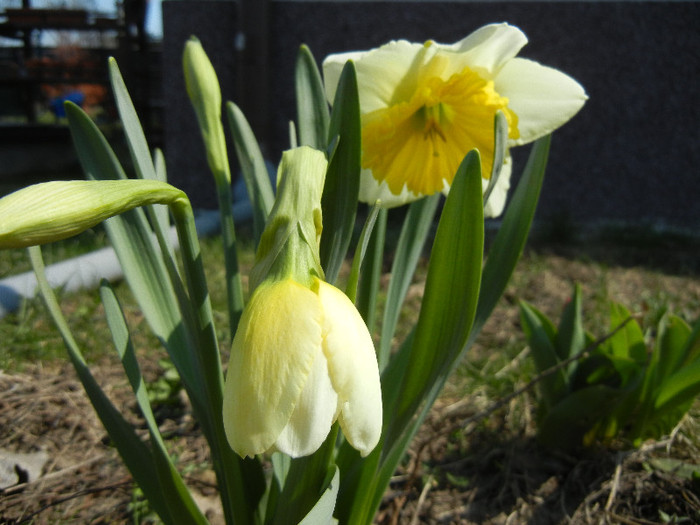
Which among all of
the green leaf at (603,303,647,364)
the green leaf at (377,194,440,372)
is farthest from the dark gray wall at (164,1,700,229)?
the green leaf at (377,194,440,372)

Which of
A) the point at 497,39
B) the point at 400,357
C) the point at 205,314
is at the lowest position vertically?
the point at 400,357

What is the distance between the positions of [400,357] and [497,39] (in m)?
0.37

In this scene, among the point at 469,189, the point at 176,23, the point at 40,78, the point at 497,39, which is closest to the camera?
the point at 469,189

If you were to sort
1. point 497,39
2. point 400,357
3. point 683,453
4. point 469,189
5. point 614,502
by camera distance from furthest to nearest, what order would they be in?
point 683,453, point 614,502, point 400,357, point 497,39, point 469,189

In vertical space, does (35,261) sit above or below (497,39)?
below

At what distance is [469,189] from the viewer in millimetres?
490

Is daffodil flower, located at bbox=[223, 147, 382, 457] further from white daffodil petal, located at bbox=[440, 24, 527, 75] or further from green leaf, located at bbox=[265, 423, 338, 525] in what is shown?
white daffodil petal, located at bbox=[440, 24, 527, 75]

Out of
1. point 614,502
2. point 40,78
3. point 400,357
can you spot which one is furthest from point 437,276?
point 40,78

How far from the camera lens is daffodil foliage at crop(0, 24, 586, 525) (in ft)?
1.48

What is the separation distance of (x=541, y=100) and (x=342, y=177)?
25 centimetres

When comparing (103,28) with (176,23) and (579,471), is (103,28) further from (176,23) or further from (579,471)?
(579,471)

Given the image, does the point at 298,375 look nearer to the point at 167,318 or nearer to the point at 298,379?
the point at 298,379

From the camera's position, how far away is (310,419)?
1.20 feet

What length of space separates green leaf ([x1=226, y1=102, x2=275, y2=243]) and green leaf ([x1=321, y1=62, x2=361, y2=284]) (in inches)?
5.5
